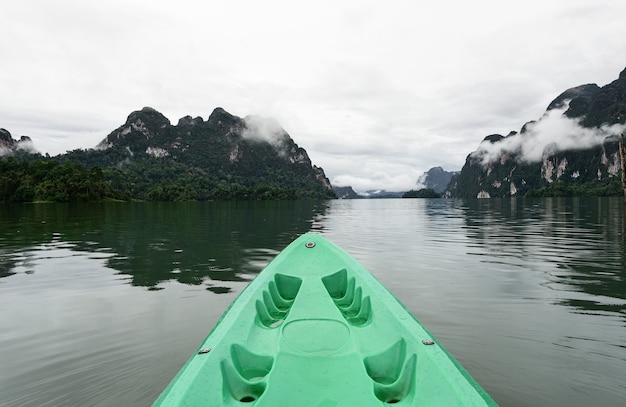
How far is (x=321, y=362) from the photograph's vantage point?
348 cm

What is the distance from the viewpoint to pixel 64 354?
5043mm

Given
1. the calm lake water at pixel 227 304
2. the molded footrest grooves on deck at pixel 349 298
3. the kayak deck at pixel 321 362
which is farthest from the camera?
the molded footrest grooves on deck at pixel 349 298

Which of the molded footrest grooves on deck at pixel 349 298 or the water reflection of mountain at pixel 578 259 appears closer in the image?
the molded footrest grooves on deck at pixel 349 298

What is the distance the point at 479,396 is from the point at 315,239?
633cm

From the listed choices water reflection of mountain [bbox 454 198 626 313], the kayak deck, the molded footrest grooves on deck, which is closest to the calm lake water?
water reflection of mountain [bbox 454 198 626 313]

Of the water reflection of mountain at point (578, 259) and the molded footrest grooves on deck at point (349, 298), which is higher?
the molded footrest grooves on deck at point (349, 298)

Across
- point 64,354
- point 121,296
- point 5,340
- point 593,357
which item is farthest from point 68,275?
point 593,357

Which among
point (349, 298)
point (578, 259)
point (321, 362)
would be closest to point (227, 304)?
point (349, 298)

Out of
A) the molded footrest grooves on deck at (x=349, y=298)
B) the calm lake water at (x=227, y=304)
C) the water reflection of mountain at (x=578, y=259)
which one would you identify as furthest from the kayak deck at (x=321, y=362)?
the water reflection of mountain at (x=578, y=259)

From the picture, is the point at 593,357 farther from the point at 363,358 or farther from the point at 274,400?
the point at 274,400

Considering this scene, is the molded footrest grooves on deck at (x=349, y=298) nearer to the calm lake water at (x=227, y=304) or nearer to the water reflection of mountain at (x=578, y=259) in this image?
the calm lake water at (x=227, y=304)

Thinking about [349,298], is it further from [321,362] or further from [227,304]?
[321,362]

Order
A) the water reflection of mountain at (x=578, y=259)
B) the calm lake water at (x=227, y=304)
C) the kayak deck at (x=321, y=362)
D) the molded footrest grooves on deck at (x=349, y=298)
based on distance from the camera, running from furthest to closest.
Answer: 1. the water reflection of mountain at (x=578, y=259)
2. the molded footrest grooves on deck at (x=349, y=298)
3. the calm lake water at (x=227, y=304)
4. the kayak deck at (x=321, y=362)

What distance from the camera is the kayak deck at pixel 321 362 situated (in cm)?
288
